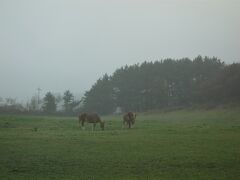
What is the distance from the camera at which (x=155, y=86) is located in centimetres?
9775

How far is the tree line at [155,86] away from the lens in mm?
96875

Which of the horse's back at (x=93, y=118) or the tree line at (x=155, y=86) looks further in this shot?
the tree line at (x=155, y=86)

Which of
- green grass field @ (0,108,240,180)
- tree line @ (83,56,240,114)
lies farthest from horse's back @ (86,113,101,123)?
tree line @ (83,56,240,114)

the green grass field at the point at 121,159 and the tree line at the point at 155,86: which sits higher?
the tree line at the point at 155,86

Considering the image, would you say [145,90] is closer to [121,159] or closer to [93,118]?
[93,118]

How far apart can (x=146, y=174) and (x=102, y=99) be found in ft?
290

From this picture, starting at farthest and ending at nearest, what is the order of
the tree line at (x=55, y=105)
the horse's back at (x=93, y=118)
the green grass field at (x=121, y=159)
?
1. the tree line at (x=55, y=105)
2. the horse's back at (x=93, y=118)
3. the green grass field at (x=121, y=159)

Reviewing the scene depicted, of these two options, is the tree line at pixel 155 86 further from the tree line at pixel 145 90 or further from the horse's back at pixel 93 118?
the horse's back at pixel 93 118

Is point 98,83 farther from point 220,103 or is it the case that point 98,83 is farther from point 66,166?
point 66,166

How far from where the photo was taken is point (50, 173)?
15.1 m

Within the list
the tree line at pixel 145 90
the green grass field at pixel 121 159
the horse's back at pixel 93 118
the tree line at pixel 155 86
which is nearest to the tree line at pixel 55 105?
the tree line at pixel 145 90

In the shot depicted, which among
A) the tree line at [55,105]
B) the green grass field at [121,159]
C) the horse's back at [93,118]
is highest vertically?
the tree line at [55,105]

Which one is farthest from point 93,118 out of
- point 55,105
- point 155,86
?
point 55,105

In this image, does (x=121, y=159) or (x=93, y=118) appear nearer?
(x=121, y=159)
